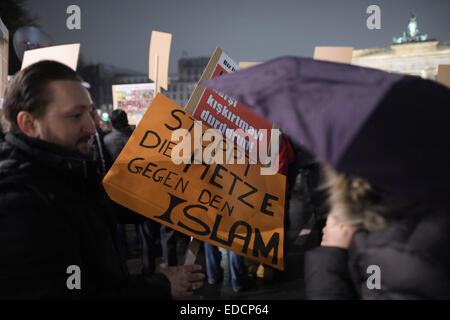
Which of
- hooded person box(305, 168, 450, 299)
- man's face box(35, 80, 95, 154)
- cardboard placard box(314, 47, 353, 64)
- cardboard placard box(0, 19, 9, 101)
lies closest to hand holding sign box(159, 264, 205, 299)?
hooded person box(305, 168, 450, 299)

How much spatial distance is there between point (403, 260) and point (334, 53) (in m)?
3.99

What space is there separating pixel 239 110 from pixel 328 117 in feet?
4.11

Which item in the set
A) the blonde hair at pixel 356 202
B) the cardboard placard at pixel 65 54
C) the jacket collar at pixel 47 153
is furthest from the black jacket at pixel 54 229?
the cardboard placard at pixel 65 54

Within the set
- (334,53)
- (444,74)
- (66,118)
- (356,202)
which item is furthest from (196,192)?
(444,74)

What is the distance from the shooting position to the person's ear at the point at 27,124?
121 cm

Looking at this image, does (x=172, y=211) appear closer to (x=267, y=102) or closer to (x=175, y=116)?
(x=175, y=116)

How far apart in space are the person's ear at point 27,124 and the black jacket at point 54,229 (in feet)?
0.27

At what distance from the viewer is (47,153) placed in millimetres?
1145

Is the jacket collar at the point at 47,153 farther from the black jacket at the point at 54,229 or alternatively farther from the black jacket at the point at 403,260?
the black jacket at the point at 403,260

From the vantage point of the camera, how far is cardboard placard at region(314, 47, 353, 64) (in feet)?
14.2

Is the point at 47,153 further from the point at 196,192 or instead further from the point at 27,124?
the point at 196,192

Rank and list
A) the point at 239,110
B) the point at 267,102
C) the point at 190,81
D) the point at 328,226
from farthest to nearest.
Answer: the point at 190,81 < the point at 239,110 < the point at 328,226 < the point at 267,102

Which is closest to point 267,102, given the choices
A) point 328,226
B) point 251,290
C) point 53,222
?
point 328,226
